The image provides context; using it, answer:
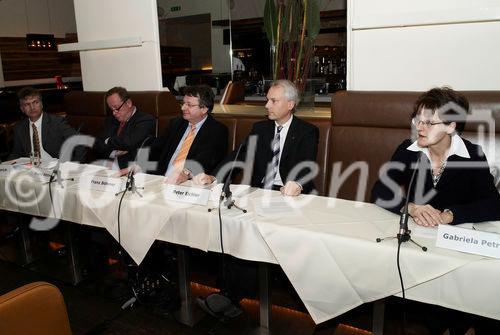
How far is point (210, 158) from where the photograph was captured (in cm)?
250

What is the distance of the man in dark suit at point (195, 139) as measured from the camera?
2488mm

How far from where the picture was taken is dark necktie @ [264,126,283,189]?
2.28m

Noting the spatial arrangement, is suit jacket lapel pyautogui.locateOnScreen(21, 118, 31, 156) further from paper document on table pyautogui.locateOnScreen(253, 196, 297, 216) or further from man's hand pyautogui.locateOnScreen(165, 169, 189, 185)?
paper document on table pyautogui.locateOnScreen(253, 196, 297, 216)

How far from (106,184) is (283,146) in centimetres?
96

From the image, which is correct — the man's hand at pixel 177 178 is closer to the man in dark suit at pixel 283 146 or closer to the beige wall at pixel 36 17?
the man in dark suit at pixel 283 146

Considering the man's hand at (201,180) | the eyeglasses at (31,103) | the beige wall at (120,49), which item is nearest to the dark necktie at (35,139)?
the eyeglasses at (31,103)

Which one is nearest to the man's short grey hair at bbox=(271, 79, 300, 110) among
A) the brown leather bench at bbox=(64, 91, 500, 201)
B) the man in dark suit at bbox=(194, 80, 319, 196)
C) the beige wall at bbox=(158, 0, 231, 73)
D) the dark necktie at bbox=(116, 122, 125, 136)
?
the man in dark suit at bbox=(194, 80, 319, 196)

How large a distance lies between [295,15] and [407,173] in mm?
1498

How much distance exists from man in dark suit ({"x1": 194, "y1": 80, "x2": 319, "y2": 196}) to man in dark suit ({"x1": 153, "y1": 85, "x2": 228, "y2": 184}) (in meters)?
0.19

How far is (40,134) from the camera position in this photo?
3.01 metres

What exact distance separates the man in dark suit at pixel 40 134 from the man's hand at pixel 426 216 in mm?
2446

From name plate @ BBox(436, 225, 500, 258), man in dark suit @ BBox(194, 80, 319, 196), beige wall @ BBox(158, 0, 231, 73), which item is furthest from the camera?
beige wall @ BBox(158, 0, 231, 73)

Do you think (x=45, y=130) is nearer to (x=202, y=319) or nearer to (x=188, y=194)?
(x=188, y=194)

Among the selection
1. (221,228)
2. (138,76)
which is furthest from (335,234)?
(138,76)
